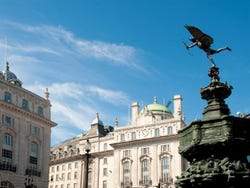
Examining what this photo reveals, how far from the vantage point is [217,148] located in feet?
46.8

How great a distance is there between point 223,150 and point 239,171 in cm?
100

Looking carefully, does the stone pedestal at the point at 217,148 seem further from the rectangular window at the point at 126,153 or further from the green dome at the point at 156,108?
the green dome at the point at 156,108

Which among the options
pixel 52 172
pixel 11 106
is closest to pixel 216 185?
pixel 11 106

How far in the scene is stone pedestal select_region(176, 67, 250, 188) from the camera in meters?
13.5

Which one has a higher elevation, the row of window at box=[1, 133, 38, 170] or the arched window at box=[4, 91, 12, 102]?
the arched window at box=[4, 91, 12, 102]

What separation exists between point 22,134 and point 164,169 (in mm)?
30626

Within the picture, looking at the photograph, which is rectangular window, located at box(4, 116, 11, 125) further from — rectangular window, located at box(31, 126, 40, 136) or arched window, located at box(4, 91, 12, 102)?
rectangular window, located at box(31, 126, 40, 136)

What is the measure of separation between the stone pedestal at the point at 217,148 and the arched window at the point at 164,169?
65993 millimetres

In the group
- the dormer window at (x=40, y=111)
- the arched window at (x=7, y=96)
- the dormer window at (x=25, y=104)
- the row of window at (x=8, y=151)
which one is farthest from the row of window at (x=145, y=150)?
the arched window at (x=7, y=96)

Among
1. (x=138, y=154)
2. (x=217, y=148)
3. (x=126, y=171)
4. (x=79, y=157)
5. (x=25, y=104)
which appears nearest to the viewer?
(x=217, y=148)

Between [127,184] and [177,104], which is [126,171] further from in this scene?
[177,104]

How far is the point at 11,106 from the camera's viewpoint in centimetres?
6191

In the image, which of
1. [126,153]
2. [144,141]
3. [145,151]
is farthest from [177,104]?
[126,153]

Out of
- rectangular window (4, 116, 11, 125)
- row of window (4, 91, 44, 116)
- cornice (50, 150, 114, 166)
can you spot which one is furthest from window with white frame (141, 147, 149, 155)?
rectangular window (4, 116, 11, 125)
